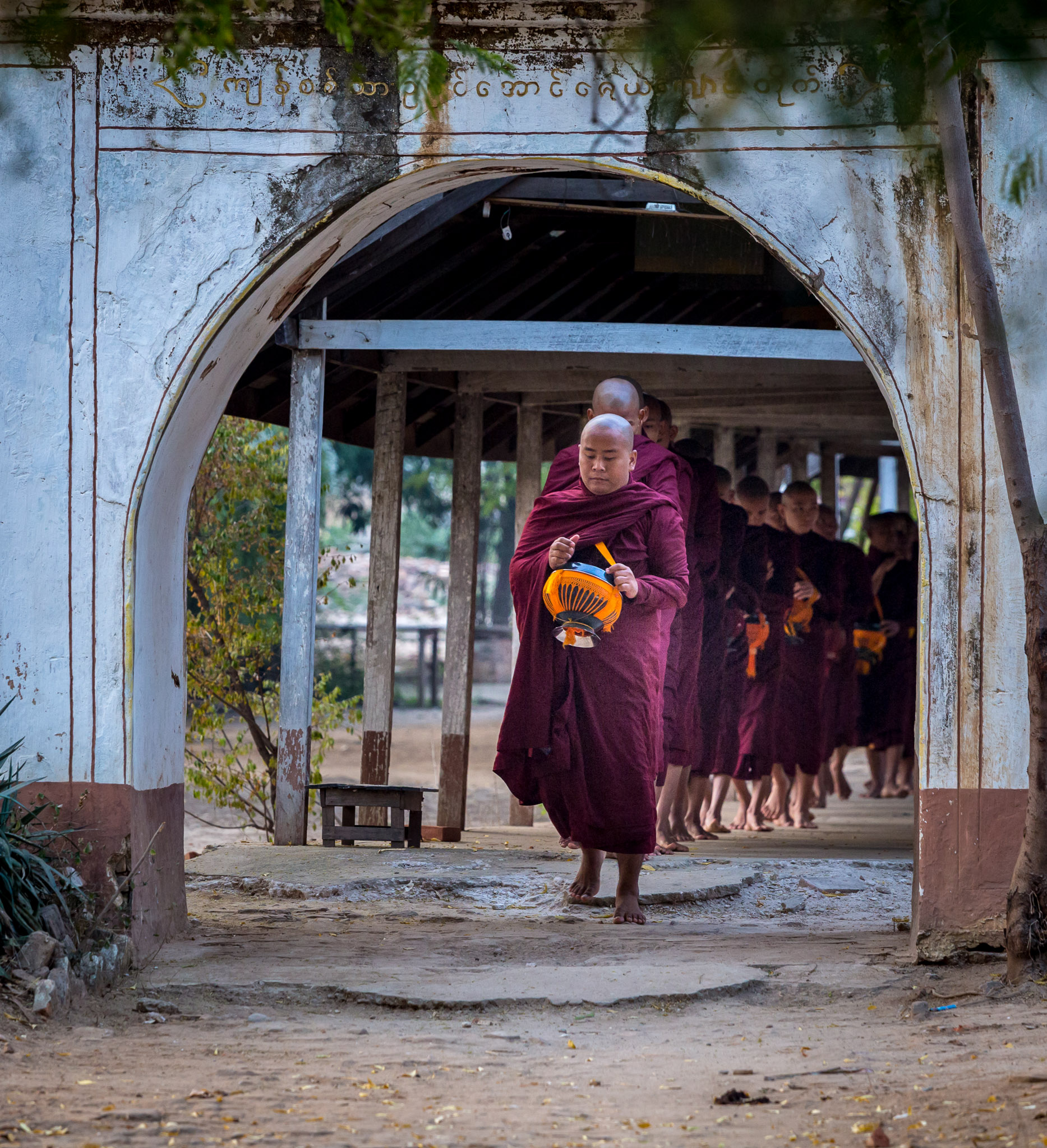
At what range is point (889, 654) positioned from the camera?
10711 mm

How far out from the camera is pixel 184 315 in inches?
187

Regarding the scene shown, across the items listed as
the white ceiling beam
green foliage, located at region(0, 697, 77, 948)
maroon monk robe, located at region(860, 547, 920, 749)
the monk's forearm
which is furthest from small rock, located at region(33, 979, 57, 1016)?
maroon monk robe, located at region(860, 547, 920, 749)

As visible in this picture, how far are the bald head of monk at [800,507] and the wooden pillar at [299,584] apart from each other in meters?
3.00

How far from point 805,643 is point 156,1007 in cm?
533

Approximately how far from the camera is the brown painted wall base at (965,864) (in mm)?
4477

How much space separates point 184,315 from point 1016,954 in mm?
3311

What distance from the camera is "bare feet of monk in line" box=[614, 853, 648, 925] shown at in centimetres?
539

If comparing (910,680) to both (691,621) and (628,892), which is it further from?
(628,892)

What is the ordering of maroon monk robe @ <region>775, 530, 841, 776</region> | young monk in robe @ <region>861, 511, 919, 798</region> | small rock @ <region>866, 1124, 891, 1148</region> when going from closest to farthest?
small rock @ <region>866, 1124, 891, 1148</region>, maroon monk robe @ <region>775, 530, 841, 776</region>, young monk in robe @ <region>861, 511, 919, 798</region>

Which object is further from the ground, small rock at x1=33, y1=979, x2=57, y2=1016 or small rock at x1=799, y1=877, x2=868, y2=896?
small rock at x1=33, y1=979, x2=57, y2=1016

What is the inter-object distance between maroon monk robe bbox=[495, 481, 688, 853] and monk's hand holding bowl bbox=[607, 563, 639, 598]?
95 millimetres

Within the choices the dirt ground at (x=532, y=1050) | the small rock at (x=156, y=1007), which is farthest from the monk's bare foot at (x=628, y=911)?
the small rock at (x=156, y=1007)

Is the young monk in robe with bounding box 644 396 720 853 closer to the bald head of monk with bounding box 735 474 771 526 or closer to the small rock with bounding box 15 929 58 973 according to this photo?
the bald head of monk with bounding box 735 474 771 526

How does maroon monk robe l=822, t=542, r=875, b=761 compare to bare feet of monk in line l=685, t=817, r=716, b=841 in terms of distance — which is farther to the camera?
maroon monk robe l=822, t=542, r=875, b=761
